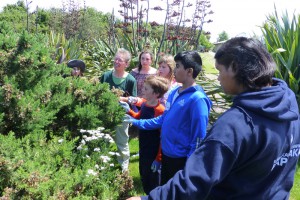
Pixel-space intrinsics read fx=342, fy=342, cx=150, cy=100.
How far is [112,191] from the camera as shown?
2154 millimetres

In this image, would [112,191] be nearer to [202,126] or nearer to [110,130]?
[110,130]

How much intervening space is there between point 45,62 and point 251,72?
1.77 meters

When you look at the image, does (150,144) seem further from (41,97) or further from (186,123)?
(41,97)

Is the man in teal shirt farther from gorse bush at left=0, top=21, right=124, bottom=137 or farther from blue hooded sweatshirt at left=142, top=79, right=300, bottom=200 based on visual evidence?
blue hooded sweatshirt at left=142, top=79, right=300, bottom=200

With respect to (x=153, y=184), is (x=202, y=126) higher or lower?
higher

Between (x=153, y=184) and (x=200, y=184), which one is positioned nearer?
(x=200, y=184)

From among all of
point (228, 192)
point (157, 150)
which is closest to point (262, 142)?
point (228, 192)

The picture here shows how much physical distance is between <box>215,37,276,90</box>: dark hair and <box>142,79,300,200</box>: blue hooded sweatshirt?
56mm

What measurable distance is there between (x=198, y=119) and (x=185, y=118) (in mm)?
165

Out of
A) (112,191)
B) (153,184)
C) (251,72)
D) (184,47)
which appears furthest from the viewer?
(184,47)

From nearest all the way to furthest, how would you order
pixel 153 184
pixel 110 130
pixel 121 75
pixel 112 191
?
1. pixel 112 191
2. pixel 110 130
3. pixel 153 184
4. pixel 121 75

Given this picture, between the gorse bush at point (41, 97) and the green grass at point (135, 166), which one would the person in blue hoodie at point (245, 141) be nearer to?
the gorse bush at point (41, 97)

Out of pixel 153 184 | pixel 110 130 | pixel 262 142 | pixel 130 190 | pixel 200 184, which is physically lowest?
pixel 153 184

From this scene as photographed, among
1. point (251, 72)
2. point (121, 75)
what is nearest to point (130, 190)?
point (251, 72)
